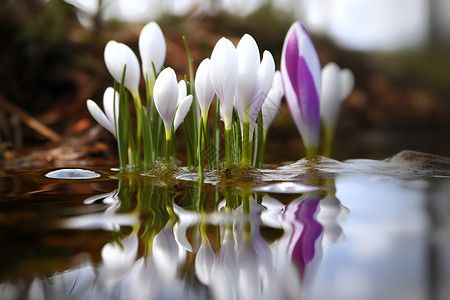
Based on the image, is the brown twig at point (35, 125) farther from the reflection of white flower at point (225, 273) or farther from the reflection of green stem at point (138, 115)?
the reflection of white flower at point (225, 273)

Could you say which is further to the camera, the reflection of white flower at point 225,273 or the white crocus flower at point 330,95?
the white crocus flower at point 330,95

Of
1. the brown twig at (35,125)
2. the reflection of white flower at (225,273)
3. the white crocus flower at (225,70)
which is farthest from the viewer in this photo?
the brown twig at (35,125)

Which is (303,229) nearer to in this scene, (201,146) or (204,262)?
(204,262)

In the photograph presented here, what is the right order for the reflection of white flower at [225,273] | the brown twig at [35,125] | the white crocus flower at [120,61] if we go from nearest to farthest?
the reflection of white flower at [225,273]
the white crocus flower at [120,61]
the brown twig at [35,125]

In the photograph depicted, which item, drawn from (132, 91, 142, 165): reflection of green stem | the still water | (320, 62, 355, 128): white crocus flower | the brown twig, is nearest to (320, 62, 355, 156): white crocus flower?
(320, 62, 355, 128): white crocus flower

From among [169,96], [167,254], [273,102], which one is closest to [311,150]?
[273,102]

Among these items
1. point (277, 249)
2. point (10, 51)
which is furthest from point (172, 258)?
point (10, 51)

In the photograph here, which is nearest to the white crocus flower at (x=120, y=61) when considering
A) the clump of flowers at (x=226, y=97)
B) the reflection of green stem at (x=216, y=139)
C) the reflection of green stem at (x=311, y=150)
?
the clump of flowers at (x=226, y=97)
